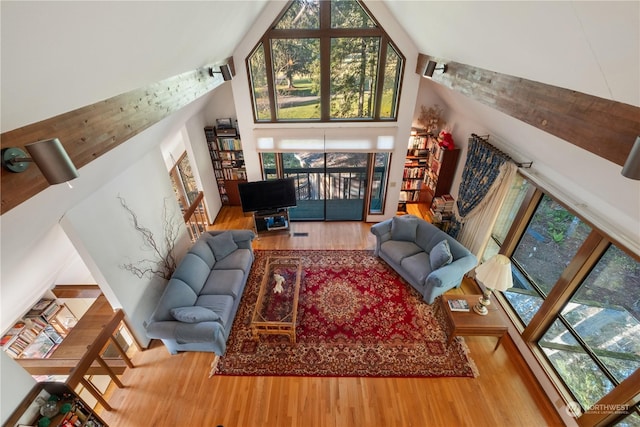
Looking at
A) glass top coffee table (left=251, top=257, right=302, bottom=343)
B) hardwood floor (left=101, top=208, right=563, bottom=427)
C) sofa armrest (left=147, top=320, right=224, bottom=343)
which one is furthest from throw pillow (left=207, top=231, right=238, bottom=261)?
hardwood floor (left=101, top=208, right=563, bottom=427)

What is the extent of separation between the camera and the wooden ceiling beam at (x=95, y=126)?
140 centimetres

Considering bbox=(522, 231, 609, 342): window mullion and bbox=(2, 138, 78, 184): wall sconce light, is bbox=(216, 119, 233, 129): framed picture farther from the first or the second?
bbox=(522, 231, 609, 342): window mullion

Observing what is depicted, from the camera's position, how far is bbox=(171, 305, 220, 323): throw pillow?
3.38 m

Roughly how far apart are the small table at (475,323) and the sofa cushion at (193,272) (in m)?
3.52

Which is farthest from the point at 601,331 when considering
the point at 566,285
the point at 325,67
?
the point at 325,67

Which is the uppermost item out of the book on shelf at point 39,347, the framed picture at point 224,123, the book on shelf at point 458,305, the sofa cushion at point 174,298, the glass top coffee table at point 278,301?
the framed picture at point 224,123

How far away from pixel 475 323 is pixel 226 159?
5.67 meters

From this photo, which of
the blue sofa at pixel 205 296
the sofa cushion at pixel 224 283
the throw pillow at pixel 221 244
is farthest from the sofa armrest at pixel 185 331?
the throw pillow at pixel 221 244

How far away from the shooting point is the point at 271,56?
4.81 metres

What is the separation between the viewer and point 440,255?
4195mm

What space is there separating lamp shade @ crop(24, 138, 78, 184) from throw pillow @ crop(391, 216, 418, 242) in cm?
452

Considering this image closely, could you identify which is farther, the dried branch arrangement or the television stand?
the television stand

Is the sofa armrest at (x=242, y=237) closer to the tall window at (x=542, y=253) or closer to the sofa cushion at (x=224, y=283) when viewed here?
the sofa cushion at (x=224, y=283)

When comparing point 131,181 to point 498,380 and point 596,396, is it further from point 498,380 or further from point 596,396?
point 596,396
